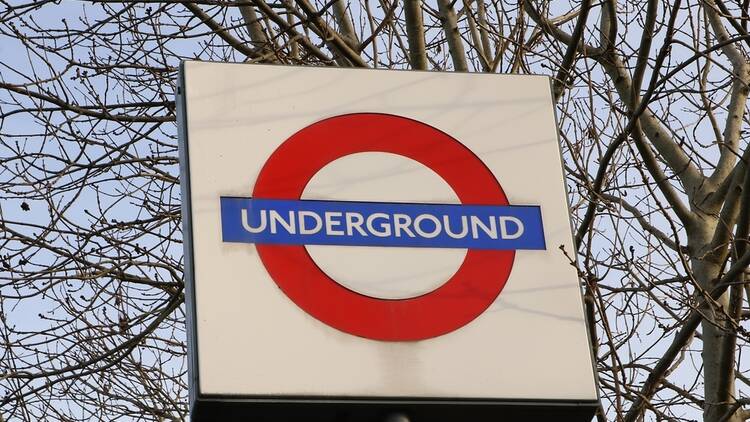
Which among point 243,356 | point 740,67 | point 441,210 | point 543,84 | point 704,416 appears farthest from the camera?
point 740,67

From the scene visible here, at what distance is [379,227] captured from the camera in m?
2.74

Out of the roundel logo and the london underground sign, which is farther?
the roundel logo

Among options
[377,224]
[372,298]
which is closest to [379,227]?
[377,224]

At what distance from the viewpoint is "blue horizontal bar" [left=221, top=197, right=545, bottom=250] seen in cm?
270

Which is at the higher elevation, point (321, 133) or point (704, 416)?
point (321, 133)

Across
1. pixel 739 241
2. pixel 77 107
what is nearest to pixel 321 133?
pixel 739 241

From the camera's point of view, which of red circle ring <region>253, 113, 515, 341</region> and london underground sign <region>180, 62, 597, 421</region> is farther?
red circle ring <region>253, 113, 515, 341</region>

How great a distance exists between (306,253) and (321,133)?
35cm

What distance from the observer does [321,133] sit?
290cm

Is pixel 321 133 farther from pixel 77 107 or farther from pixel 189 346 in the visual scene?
pixel 77 107

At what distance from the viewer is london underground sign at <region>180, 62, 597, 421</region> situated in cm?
253

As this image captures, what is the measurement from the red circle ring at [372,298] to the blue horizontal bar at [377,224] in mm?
26

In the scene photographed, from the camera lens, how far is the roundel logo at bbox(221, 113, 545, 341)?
2.65 metres

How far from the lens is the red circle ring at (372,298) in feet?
8.66
